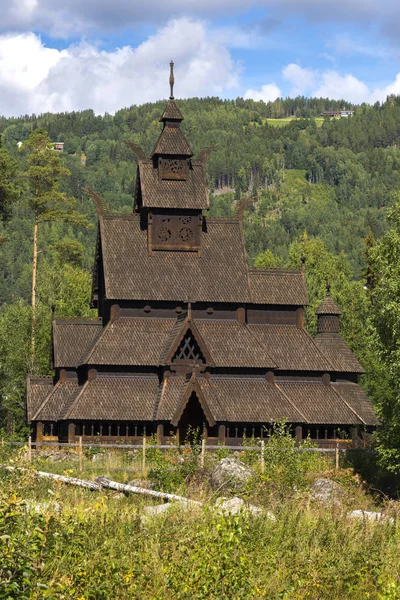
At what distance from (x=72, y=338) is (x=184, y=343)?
218 inches

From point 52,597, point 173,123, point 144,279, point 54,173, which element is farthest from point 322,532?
point 54,173

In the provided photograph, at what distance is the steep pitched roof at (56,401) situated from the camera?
47781 mm

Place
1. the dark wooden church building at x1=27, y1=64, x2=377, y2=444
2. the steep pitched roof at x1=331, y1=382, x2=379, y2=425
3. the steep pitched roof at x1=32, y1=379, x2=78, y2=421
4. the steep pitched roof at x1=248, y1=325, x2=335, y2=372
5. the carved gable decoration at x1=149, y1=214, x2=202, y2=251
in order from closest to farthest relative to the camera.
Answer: the dark wooden church building at x1=27, y1=64, x2=377, y2=444 < the steep pitched roof at x1=32, y1=379, x2=78, y2=421 < the steep pitched roof at x1=331, y1=382, x2=379, y2=425 < the steep pitched roof at x1=248, y1=325, x2=335, y2=372 < the carved gable decoration at x1=149, y1=214, x2=202, y2=251

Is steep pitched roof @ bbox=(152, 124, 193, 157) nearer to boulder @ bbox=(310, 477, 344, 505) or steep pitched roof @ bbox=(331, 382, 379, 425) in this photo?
steep pitched roof @ bbox=(331, 382, 379, 425)

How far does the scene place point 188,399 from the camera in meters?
45.6

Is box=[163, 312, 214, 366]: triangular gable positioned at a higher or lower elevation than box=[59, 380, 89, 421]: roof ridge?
higher

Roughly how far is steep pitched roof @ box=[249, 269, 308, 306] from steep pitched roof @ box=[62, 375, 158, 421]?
6.20 metres

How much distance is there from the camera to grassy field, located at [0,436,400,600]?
18.4 metres

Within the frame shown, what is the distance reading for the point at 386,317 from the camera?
3731 cm

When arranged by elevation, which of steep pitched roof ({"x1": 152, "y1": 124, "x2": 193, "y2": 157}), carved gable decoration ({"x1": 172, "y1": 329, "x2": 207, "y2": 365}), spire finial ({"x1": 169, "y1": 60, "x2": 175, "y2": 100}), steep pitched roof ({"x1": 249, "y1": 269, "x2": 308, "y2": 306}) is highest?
spire finial ({"x1": 169, "y1": 60, "x2": 175, "y2": 100})

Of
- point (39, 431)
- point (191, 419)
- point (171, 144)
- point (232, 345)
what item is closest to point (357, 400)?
point (232, 345)

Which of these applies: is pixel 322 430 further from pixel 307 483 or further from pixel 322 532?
pixel 322 532

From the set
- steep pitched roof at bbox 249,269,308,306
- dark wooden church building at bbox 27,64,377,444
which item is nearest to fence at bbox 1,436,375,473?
dark wooden church building at bbox 27,64,377,444

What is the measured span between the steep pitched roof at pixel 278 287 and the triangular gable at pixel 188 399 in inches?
232
